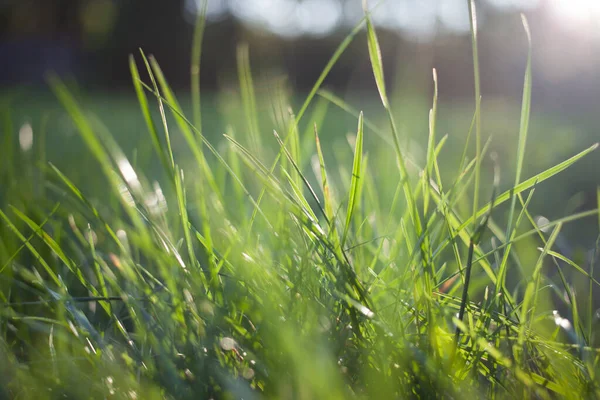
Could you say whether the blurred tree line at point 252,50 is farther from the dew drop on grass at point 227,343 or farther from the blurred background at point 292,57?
the dew drop on grass at point 227,343

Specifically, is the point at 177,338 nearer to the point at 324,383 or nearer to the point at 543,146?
the point at 324,383

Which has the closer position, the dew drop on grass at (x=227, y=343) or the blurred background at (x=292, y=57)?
the dew drop on grass at (x=227, y=343)

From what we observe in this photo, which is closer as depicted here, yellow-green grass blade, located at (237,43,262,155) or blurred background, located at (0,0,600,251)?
yellow-green grass blade, located at (237,43,262,155)

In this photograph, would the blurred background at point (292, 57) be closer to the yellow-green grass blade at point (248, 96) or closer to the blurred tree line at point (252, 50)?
the blurred tree line at point (252, 50)

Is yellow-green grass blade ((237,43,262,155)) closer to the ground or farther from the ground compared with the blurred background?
farther from the ground

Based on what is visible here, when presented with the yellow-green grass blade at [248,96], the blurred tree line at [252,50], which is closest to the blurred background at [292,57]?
the blurred tree line at [252,50]

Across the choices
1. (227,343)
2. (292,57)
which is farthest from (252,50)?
(227,343)

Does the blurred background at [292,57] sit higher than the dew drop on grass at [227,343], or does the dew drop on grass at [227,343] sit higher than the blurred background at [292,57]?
the dew drop on grass at [227,343]

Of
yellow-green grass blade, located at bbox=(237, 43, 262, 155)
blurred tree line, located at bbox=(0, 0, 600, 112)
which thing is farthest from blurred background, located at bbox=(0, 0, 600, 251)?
yellow-green grass blade, located at bbox=(237, 43, 262, 155)

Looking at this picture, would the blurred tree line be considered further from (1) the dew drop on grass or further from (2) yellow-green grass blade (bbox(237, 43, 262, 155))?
(1) the dew drop on grass

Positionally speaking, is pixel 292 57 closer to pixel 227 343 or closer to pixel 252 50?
pixel 252 50

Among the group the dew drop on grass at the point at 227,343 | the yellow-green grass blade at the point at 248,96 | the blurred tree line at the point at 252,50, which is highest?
the yellow-green grass blade at the point at 248,96

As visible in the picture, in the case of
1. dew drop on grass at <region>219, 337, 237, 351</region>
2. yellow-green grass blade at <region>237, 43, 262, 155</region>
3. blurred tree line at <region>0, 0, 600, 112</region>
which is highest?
yellow-green grass blade at <region>237, 43, 262, 155</region>

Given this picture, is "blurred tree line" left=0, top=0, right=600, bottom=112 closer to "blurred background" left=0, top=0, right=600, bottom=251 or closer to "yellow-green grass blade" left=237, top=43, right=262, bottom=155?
"blurred background" left=0, top=0, right=600, bottom=251
